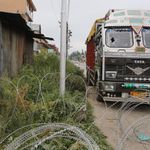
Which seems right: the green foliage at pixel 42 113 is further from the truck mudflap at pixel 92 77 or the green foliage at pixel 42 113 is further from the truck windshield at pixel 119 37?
the truck mudflap at pixel 92 77

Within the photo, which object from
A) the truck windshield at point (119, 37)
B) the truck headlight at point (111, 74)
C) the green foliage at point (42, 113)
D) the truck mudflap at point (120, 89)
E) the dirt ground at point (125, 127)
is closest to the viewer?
the dirt ground at point (125, 127)

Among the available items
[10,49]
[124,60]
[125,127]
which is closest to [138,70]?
[124,60]

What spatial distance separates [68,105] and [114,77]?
3747 mm

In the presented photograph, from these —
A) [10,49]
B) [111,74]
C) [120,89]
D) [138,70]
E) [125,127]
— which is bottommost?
[125,127]

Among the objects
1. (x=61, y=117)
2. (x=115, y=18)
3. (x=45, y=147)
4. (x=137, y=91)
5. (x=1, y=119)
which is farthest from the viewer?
(x=115, y=18)

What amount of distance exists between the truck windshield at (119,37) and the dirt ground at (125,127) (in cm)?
207

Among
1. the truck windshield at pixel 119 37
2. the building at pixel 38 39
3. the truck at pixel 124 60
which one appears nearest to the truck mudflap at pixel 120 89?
the truck at pixel 124 60

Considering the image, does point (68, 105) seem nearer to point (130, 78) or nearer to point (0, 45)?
point (0, 45)

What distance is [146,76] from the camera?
1181cm

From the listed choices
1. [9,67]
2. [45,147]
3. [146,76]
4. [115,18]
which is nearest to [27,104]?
[45,147]

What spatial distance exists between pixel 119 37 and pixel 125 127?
3868mm

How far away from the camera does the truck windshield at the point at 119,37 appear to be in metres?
12.2

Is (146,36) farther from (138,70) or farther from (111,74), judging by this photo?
(111,74)

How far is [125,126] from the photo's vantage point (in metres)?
9.56
